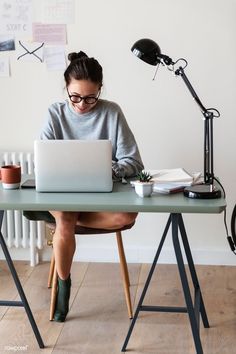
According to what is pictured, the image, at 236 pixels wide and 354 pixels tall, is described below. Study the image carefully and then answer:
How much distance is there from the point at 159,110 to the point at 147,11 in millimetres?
533

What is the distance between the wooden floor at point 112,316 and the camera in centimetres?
224

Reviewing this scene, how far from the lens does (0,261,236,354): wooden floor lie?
224 centimetres

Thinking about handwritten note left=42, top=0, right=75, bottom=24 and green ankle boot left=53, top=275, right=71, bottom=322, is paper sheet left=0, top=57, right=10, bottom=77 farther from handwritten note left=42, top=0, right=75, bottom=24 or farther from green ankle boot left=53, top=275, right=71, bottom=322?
green ankle boot left=53, top=275, right=71, bottom=322

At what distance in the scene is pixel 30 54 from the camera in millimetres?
3008

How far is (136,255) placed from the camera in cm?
316

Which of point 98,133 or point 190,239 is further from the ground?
point 98,133

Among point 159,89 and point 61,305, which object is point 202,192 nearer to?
point 61,305

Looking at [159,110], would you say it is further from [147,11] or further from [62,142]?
[62,142]

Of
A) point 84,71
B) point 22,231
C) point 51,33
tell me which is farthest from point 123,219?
point 51,33

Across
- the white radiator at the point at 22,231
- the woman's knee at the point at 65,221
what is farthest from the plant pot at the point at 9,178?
the white radiator at the point at 22,231

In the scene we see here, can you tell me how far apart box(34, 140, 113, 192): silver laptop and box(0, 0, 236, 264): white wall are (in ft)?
3.87

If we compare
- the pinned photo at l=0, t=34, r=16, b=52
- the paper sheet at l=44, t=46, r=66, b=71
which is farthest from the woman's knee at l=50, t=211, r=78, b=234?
the pinned photo at l=0, t=34, r=16, b=52

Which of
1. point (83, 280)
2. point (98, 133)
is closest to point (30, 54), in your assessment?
point (98, 133)

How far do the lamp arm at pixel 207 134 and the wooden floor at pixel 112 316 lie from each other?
2.44 ft
